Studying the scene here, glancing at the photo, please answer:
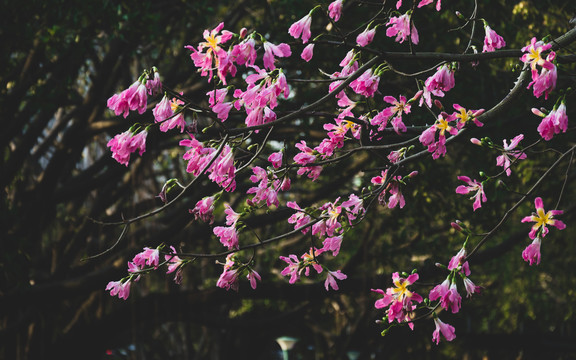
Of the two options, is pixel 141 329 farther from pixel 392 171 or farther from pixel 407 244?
pixel 392 171

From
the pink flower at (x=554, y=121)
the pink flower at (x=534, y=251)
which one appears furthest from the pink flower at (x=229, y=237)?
the pink flower at (x=554, y=121)

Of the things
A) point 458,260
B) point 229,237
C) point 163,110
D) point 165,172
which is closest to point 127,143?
point 163,110

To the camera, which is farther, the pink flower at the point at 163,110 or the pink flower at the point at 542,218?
the pink flower at the point at 542,218

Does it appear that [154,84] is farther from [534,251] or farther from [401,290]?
[534,251]

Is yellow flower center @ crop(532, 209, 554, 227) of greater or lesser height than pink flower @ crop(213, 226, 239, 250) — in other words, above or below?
below

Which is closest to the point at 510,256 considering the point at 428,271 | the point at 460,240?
the point at 460,240

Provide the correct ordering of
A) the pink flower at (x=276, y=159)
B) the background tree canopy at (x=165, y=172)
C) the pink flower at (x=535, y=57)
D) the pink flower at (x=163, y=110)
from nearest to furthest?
the pink flower at (x=535, y=57) < the pink flower at (x=163, y=110) < the pink flower at (x=276, y=159) < the background tree canopy at (x=165, y=172)

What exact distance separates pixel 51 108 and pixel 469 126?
5019mm

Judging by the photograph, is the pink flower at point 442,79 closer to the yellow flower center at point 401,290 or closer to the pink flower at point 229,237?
the yellow flower center at point 401,290

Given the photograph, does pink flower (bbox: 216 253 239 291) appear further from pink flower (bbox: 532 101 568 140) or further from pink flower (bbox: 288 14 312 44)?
pink flower (bbox: 532 101 568 140)

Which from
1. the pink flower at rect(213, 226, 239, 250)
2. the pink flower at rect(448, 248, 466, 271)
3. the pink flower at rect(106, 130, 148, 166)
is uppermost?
the pink flower at rect(106, 130, 148, 166)

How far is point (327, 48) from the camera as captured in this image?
23.3ft

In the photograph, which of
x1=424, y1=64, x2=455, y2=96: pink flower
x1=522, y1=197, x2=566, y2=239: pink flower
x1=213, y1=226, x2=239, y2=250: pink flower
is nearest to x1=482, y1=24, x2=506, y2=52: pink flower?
x1=424, y1=64, x2=455, y2=96: pink flower

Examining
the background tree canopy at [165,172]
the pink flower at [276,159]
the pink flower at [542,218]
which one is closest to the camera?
the pink flower at [542,218]
